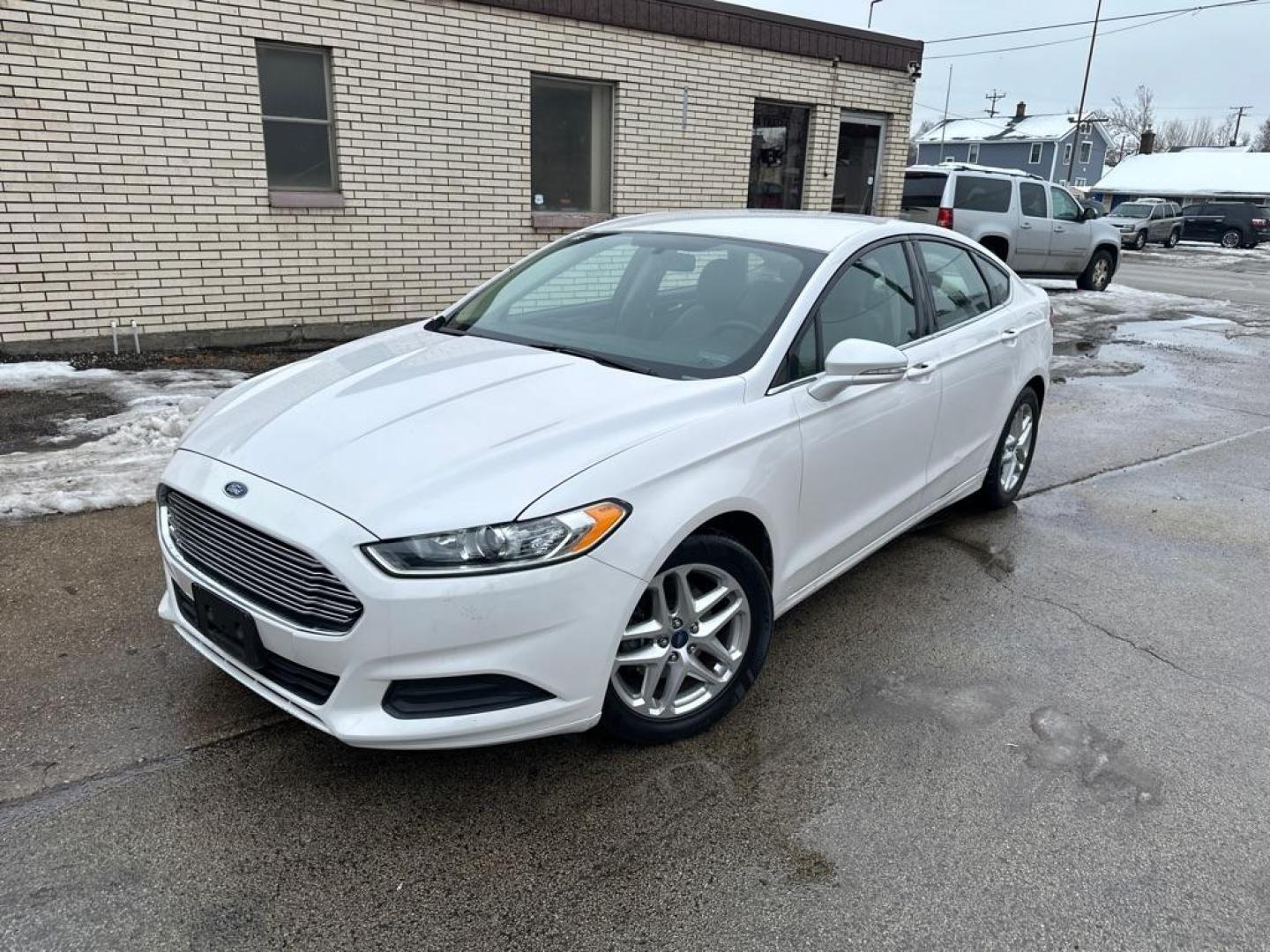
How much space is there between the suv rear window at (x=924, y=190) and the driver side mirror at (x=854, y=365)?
13.2 m

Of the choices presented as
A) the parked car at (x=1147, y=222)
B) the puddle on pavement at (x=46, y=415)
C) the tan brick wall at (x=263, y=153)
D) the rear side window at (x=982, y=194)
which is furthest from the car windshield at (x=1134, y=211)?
the puddle on pavement at (x=46, y=415)

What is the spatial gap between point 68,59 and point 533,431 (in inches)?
253

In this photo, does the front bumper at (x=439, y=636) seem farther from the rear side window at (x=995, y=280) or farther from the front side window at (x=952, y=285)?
the rear side window at (x=995, y=280)

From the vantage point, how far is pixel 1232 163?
48.4m

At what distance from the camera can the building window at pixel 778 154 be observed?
11312 millimetres

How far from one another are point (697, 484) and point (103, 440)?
171 inches

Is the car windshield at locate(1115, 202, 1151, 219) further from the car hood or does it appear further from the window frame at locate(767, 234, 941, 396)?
the car hood

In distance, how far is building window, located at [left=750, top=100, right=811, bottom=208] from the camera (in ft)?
37.1

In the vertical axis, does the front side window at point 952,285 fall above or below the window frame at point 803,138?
below

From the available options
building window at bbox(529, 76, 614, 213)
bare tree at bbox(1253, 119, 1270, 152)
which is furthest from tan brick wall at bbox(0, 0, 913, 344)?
bare tree at bbox(1253, 119, 1270, 152)

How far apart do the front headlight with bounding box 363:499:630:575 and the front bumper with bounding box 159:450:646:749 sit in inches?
1.1

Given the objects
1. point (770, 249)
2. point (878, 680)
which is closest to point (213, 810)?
point (878, 680)

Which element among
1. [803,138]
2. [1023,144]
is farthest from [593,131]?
[1023,144]

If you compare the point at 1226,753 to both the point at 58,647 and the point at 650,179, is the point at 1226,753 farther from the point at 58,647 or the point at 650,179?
the point at 650,179
